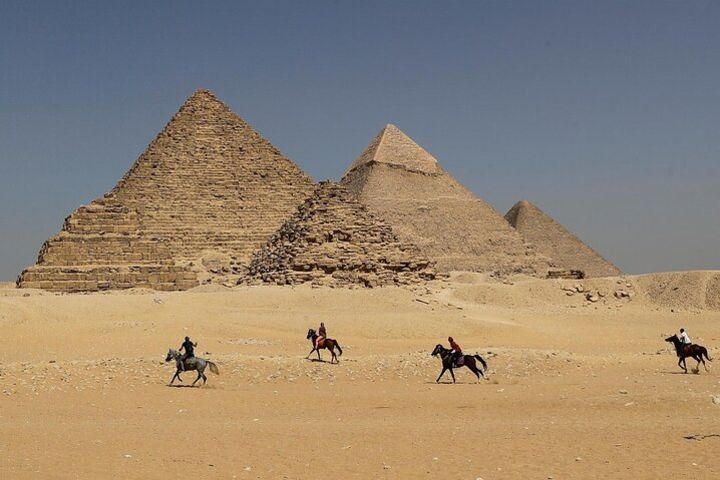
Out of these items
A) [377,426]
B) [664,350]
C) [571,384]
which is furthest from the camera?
[664,350]

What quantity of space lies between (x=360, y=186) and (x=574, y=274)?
15.8 meters

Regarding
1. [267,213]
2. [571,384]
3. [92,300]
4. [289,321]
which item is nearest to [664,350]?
[571,384]

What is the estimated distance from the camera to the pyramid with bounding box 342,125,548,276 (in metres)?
52.7

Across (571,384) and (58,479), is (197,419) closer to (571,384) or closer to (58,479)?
(58,479)

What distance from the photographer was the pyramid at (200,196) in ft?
96.8

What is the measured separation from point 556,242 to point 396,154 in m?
15.8

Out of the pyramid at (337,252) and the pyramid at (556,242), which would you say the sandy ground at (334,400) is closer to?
the pyramid at (337,252)

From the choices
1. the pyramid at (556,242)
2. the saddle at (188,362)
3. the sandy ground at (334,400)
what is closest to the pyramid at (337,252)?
the sandy ground at (334,400)

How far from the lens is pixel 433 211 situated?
55.3 metres

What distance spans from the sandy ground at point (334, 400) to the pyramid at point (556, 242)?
41.4 m

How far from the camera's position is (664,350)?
55.9 ft

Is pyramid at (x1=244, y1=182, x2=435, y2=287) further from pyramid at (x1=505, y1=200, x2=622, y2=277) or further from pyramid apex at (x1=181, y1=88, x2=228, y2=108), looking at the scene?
pyramid at (x1=505, y1=200, x2=622, y2=277)

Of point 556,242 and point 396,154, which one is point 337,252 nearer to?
point 396,154

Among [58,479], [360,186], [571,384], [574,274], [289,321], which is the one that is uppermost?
[360,186]
